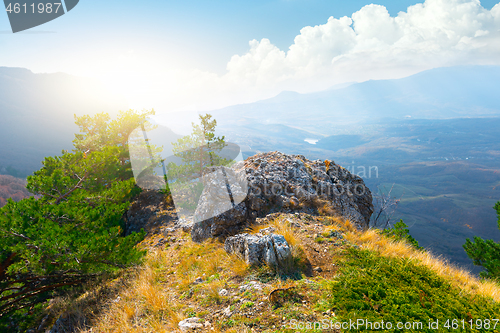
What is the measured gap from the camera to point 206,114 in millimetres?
19625

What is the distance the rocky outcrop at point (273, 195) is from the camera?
9734 mm

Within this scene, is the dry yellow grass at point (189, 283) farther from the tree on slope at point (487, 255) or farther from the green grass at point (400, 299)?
the tree on slope at point (487, 255)

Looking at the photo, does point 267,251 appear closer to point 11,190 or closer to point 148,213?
point 148,213

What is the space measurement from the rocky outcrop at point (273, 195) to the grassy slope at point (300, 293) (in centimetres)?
171

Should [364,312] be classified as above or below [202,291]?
above

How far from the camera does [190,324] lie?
14.6 ft

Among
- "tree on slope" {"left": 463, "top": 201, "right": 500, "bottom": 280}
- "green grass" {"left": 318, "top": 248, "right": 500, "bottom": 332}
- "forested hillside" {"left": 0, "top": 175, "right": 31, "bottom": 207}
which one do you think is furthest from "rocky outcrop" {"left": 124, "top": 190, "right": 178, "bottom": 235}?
"forested hillside" {"left": 0, "top": 175, "right": 31, "bottom": 207}

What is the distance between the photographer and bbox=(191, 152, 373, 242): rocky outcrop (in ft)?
31.9

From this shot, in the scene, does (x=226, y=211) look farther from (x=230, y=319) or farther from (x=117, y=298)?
(x=230, y=319)

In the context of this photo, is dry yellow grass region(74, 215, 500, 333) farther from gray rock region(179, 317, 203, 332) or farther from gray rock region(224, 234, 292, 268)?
gray rock region(224, 234, 292, 268)

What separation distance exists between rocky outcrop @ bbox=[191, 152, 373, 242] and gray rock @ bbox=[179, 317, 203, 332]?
184 inches

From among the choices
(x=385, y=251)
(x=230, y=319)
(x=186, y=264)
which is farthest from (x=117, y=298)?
(x=385, y=251)

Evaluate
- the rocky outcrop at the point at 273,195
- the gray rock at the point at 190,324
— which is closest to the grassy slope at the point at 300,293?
the gray rock at the point at 190,324

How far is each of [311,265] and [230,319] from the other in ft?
9.34
